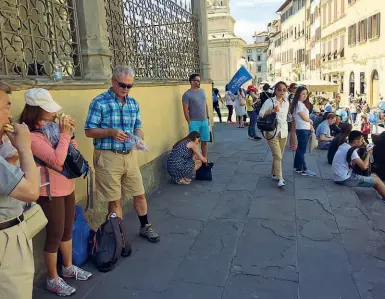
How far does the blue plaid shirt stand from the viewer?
3.46m

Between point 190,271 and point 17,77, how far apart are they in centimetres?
235

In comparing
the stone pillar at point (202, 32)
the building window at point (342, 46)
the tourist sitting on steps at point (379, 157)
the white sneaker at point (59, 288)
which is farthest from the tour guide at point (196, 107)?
the building window at point (342, 46)

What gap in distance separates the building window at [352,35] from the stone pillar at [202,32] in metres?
23.0

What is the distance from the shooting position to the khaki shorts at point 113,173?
354 cm

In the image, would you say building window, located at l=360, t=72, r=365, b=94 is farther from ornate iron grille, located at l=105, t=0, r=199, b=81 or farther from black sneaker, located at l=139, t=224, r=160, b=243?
black sneaker, located at l=139, t=224, r=160, b=243

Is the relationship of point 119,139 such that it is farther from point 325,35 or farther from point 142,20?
point 325,35

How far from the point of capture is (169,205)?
5027 millimetres

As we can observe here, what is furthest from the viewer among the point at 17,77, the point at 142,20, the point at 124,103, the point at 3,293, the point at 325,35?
the point at 325,35

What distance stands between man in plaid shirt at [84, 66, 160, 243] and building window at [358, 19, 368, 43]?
26.0m

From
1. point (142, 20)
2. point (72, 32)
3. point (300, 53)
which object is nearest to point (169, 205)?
point (72, 32)

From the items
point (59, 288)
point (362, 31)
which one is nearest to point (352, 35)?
point (362, 31)

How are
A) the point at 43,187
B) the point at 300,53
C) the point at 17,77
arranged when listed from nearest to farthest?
the point at 43,187 < the point at 17,77 < the point at 300,53

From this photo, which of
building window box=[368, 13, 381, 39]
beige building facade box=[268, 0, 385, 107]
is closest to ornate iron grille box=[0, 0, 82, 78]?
beige building facade box=[268, 0, 385, 107]

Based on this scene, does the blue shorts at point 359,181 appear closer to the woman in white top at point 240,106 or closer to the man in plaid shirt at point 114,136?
the man in plaid shirt at point 114,136
